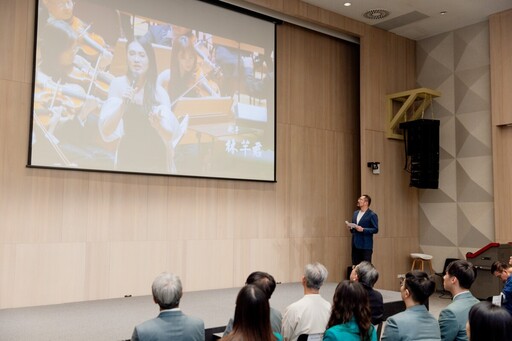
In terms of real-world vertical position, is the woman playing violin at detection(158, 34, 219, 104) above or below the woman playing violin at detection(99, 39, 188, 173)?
above

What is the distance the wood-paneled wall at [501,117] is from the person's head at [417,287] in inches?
204

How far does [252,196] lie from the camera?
22.3ft

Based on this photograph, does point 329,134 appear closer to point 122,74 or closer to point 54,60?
point 122,74

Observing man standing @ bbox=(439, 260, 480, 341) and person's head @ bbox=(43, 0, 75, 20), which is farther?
person's head @ bbox=(43, 0, 75, 20)

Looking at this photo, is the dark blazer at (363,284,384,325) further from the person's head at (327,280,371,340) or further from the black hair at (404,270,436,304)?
the person's head at (327,280,371,340)

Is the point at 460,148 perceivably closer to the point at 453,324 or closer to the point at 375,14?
the point at 375,14

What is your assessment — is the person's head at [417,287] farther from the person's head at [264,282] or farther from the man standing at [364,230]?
the man standing at [364,230]

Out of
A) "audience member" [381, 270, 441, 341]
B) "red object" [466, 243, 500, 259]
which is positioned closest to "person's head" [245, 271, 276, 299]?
"audience member" [381, 270, 441, 341]

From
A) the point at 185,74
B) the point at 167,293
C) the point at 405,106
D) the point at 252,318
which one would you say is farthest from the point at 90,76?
the point at 405,106

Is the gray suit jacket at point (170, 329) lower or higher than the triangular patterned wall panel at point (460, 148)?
lower

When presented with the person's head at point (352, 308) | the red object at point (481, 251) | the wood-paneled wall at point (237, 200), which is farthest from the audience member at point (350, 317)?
the red object at point (481, 251)

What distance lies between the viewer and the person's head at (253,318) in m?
2.09

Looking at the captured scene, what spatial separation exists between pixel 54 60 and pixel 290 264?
13.3ft

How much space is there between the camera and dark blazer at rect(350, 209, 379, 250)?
633cm
